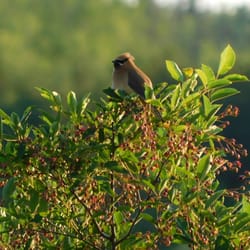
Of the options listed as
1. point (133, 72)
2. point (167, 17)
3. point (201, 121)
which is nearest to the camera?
point (201, 121)

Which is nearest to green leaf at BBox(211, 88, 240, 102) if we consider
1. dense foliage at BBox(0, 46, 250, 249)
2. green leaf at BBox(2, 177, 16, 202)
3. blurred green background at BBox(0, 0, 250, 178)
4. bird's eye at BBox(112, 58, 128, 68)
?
dense foliage at BBox(0, 46, 250, 249)

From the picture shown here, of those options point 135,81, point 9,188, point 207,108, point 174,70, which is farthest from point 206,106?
point 135,81

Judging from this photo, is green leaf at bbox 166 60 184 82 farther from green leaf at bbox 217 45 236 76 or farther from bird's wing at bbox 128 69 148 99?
bird's wing at bbox 128 69 148 99

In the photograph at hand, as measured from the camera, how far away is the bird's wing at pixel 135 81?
4601 mm

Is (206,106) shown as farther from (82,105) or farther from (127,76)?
(127,76)

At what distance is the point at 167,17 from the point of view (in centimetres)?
10438

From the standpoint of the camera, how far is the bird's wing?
4601 mm

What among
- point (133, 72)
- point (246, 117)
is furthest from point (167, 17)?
point (133, 72)

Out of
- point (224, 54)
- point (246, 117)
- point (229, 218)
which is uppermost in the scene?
point (224, 54)

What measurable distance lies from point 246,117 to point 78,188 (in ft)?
101

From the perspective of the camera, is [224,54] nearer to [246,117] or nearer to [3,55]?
[246,117]

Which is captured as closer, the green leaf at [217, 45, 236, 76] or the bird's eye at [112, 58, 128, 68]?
the green leaf at [217, 45, 236, 76]

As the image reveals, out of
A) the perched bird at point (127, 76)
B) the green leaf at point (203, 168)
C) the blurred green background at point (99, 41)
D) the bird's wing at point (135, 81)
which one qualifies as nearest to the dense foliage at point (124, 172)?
the green leaf at point (203, 168)

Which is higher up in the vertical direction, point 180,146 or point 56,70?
point 180,146
